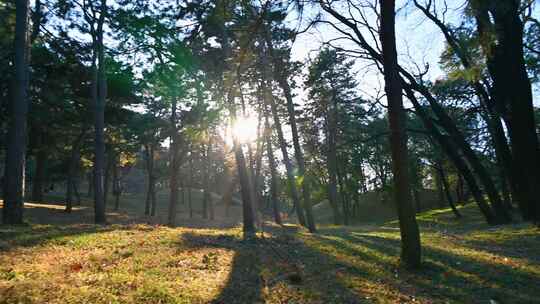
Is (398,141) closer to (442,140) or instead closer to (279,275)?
(279,275)

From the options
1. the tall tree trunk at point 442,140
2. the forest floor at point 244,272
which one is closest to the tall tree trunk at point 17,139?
the forest floor at point 244,272

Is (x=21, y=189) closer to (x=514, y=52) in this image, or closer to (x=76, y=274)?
(x=76, y=274)

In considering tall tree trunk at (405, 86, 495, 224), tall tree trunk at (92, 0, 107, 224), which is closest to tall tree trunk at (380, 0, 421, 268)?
tall tree trunk at (405, 86, 495, 224)

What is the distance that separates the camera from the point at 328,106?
102ft

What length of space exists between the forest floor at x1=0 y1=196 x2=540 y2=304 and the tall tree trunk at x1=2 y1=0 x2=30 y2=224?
4.47ft

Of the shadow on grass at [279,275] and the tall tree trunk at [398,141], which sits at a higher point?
the tall tree trunk at [398,141]

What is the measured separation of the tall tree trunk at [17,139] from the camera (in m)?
10.5

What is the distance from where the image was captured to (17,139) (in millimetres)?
10531

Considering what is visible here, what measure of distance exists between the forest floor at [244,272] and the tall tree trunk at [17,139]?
4.47ft

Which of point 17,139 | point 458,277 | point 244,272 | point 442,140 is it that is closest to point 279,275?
point 244,272

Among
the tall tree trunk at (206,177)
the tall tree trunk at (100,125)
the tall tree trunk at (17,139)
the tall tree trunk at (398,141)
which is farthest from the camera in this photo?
the tall tree trunk at (206,177)

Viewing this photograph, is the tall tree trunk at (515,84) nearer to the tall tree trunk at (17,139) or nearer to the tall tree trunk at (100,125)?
the tall tree trunk at (17,139)

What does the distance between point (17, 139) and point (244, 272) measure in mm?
8281

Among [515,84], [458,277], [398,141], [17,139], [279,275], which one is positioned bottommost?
[458,277]
